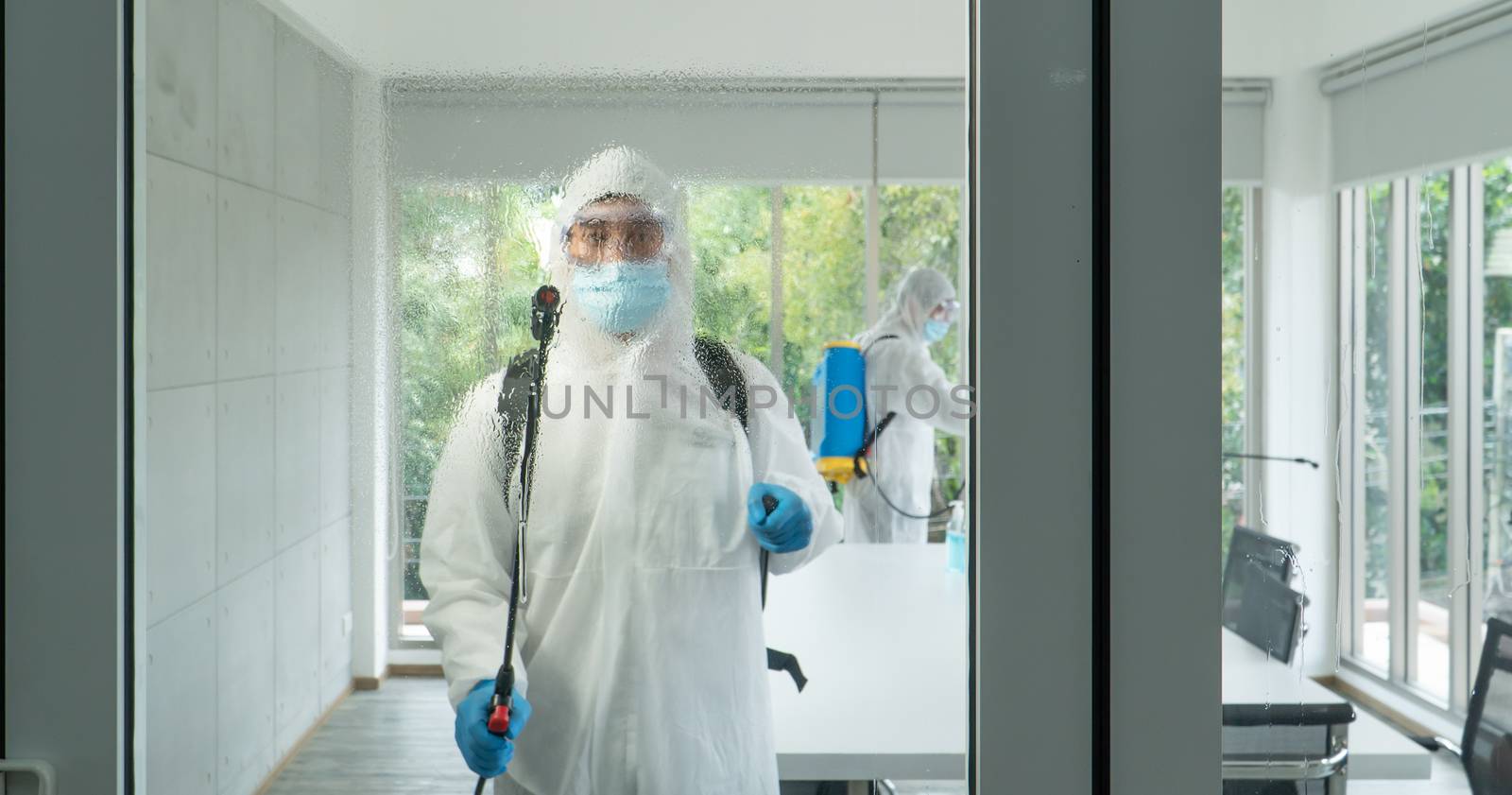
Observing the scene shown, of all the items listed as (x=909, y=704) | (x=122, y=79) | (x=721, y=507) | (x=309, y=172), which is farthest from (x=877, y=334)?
(x=122, y=79)

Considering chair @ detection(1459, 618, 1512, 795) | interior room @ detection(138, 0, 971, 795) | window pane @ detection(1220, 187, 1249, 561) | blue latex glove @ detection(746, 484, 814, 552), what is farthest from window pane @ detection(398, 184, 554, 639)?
chair @ detection(1459, 618, 1512, 795)

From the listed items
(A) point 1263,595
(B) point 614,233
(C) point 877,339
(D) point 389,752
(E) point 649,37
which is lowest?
(D) point 389,752

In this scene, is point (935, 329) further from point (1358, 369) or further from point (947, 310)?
point (1358, 369)

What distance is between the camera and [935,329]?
970mm

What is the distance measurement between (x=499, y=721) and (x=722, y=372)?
16.7 inches

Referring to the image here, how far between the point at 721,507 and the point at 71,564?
654mm

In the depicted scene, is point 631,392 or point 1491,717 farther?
point 1491,717

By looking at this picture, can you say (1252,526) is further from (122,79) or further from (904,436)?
(122,79)

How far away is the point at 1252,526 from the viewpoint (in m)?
1.01

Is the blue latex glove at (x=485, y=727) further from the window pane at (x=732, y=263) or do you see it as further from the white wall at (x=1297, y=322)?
the white wall at (x=1297, y=322)

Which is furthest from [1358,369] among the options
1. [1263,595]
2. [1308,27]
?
[1308,27]

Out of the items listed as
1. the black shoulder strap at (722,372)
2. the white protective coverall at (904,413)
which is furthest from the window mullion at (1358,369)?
the black shoulder strap at (722,372)

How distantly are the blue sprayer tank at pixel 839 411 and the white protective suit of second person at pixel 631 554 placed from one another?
0.02 metres

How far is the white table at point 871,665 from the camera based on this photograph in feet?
3.21
